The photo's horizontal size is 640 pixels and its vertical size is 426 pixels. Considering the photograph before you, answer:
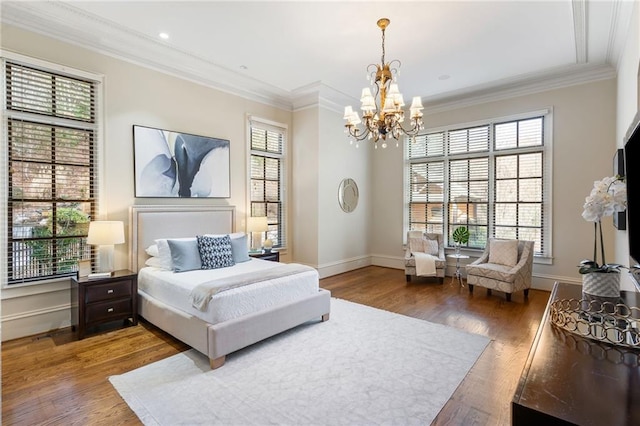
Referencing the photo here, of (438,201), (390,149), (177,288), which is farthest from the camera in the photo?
(390,149)

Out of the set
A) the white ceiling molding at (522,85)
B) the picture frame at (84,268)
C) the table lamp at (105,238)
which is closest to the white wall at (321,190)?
the white ceiling molding at (522,85)

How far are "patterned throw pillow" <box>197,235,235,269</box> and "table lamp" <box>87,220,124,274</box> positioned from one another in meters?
0.87

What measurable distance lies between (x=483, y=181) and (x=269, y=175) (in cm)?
391

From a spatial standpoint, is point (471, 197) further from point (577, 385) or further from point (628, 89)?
point (577, 385)

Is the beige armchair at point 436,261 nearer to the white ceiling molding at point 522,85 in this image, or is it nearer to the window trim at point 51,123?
the white ceiling molding at point 522,85

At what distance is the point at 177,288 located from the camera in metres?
3.20

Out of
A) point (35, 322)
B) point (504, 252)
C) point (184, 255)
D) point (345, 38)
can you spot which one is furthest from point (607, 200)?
point (35, 322)

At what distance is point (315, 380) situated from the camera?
8.23 feet

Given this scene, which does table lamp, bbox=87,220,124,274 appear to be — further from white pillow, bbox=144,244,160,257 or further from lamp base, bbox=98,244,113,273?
white pillow, bbox=144,244,160,257

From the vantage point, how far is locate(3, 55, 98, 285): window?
128 inches

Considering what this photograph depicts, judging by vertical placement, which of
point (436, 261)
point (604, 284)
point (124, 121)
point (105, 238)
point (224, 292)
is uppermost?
point (124, 121)

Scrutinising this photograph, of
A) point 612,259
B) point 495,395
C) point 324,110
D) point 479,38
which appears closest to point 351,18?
point 479,38

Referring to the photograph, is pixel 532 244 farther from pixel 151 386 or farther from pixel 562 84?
pixel 151 386

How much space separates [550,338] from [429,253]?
4.63m
